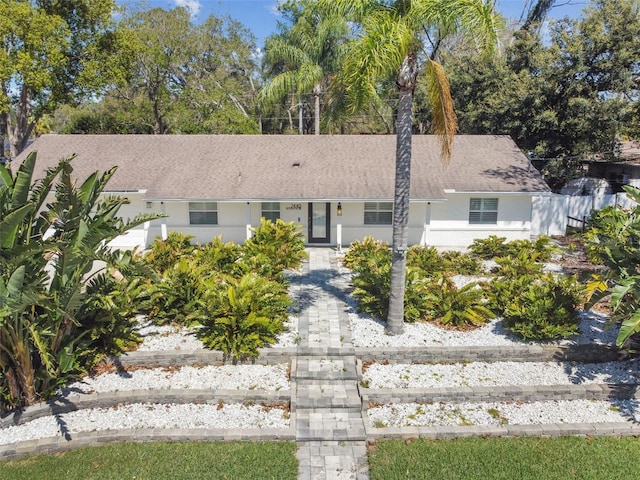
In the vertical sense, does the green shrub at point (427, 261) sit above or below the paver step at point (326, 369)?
above

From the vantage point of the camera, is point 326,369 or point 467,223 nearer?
point 326,369

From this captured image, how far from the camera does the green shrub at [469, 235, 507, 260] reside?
16.7 metres

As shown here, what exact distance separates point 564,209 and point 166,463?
19757 millimetres

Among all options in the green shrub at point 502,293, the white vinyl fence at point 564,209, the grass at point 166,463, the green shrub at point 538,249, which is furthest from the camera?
the white vinyl fence at point 564,209

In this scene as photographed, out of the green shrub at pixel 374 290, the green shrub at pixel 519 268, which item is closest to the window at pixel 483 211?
the green shrub at pixel 519 268

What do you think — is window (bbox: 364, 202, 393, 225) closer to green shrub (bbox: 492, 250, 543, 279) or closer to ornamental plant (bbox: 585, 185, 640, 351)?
green shrub (bbox: 492, 250, 543, 279)

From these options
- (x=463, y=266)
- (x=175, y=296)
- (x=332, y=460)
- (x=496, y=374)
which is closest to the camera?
(x=332, y=460)

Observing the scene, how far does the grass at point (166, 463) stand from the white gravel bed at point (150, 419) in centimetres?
43

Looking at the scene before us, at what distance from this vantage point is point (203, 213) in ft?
61.5

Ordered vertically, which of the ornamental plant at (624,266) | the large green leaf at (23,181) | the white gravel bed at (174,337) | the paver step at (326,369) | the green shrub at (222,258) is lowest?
the paver step at (326,369)

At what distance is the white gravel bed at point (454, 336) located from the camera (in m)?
10.2

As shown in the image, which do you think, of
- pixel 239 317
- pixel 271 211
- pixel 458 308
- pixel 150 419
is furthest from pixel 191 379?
pixel 271 211

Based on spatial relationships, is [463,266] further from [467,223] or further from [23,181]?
[23,181]

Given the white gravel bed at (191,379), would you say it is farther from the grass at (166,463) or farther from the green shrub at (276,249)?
the green shrub at (276,249)
